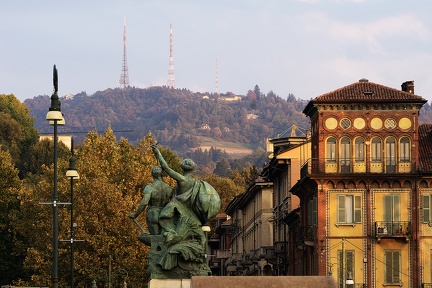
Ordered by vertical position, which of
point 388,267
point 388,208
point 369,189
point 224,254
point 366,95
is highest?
point 366,95

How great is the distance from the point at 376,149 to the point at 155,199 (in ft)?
161

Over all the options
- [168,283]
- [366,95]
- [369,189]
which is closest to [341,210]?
[369,189]

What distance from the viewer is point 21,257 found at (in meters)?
128

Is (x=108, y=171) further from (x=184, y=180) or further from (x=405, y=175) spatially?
(x=184, y=180)

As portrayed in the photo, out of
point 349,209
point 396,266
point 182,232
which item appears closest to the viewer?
point 182,232

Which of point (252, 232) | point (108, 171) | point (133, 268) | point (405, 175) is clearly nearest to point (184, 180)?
point (405, 175)

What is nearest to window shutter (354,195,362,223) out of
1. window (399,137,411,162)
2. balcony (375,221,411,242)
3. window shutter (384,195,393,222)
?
balcony (375,221,411,242)

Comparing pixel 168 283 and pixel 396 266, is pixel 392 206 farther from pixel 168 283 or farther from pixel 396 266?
pixel 168 283

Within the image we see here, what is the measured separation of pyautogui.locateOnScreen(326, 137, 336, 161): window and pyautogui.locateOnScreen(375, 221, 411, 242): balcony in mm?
5090

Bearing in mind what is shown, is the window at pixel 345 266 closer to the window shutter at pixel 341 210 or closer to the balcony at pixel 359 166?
the window shutter at pixel 341 210

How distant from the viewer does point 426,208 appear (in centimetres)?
9181

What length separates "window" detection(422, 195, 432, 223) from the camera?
91.5 m

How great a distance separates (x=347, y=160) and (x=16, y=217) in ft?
128

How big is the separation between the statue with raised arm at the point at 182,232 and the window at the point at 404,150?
4892 cm
